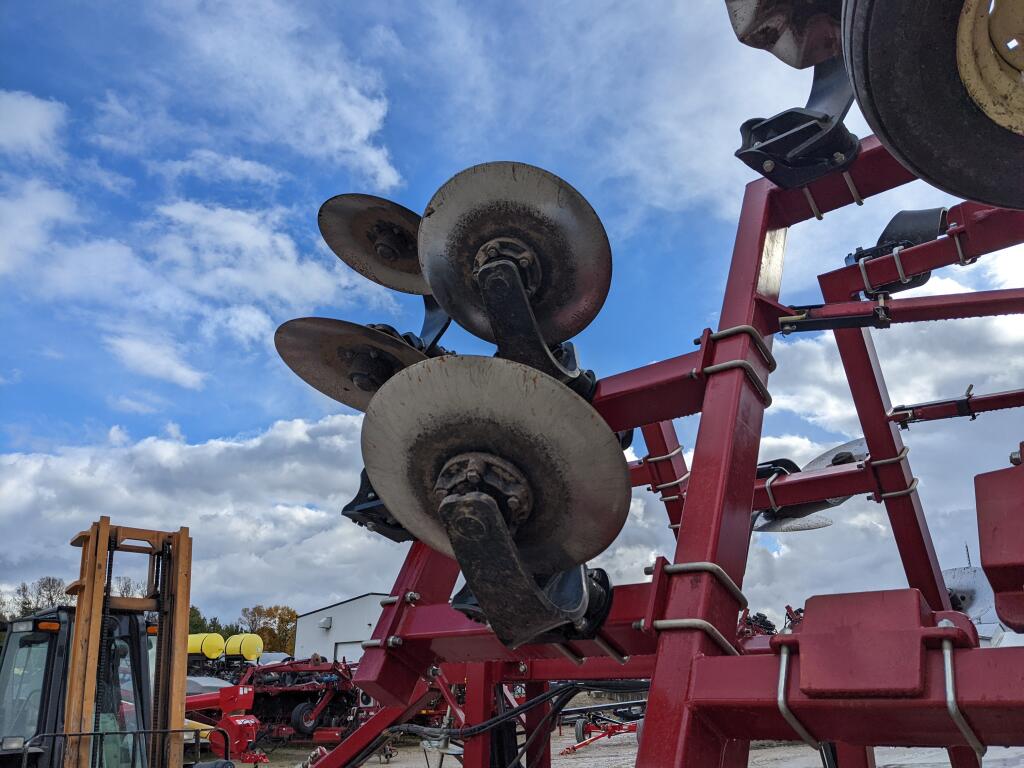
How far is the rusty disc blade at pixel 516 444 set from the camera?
2287mm

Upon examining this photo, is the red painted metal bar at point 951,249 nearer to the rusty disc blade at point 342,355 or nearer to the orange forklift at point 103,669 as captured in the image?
the rusty disc blade at point 342,355

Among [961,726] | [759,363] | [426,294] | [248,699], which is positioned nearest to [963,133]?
[759,363]

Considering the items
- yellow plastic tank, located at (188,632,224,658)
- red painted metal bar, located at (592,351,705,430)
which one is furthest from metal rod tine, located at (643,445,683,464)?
yellow plastic tank, located at (188,632,224,658)

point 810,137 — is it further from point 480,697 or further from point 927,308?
point 480,697

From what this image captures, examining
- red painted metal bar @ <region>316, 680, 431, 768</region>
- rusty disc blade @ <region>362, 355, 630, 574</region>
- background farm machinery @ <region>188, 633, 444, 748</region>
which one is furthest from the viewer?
background farm machinery @ <region>188, 633, 444, 748</region>

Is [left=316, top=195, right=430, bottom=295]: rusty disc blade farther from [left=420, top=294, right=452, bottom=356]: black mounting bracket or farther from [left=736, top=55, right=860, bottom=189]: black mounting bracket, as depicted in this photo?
[left=736, top=55, right=860, bottom=189]: black mounting bracket

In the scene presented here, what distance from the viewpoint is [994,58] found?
1.95 m

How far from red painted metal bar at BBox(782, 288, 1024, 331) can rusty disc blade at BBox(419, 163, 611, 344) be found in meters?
0.80

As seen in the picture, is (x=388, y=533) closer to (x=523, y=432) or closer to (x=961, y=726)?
(x=523, y=432)

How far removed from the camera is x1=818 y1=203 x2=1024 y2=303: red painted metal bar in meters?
3.69

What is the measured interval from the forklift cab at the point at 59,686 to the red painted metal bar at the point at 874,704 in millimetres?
5414

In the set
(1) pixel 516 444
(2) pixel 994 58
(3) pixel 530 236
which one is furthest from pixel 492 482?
(2) pixel 994 58

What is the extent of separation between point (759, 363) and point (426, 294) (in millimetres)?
1745

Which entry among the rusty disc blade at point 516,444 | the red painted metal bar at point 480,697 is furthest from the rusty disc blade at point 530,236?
the red painted metal bar at point 480,697
